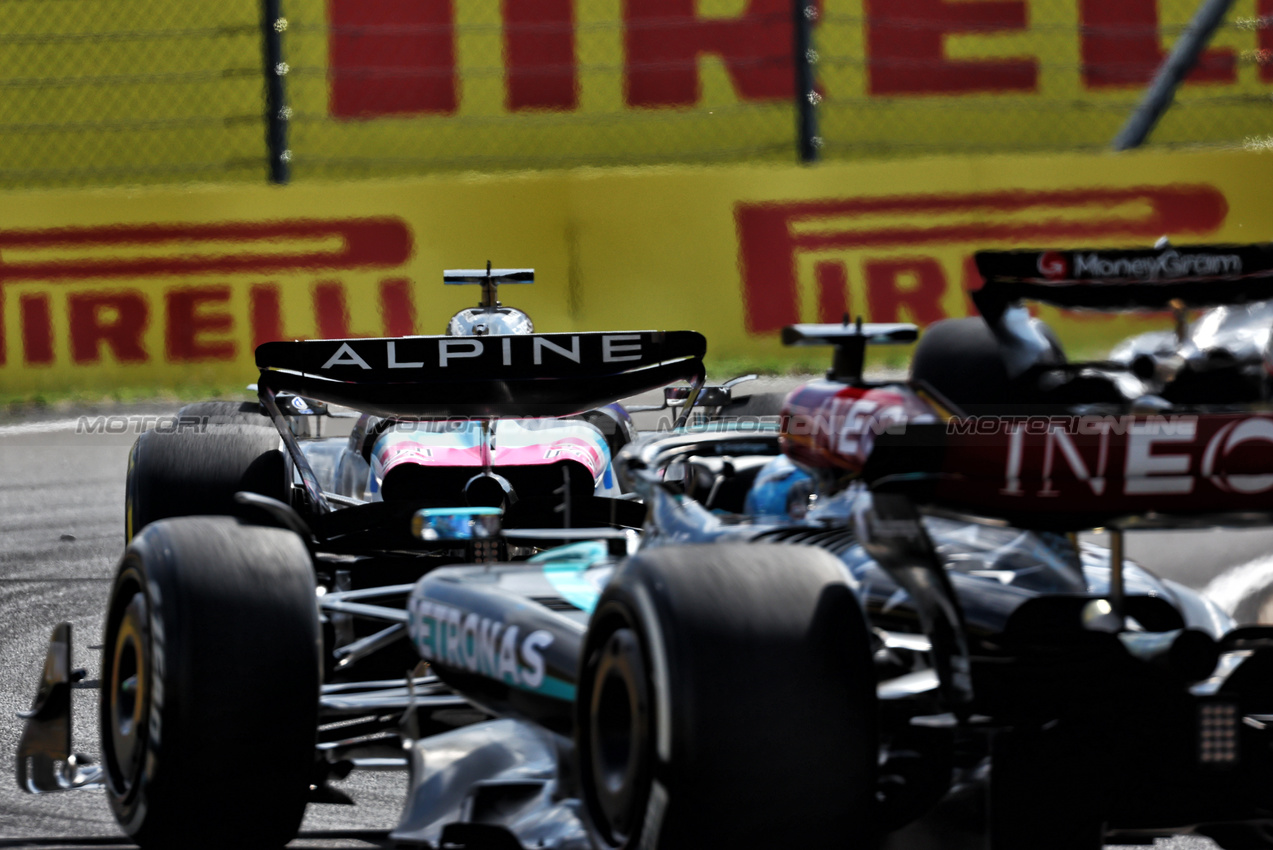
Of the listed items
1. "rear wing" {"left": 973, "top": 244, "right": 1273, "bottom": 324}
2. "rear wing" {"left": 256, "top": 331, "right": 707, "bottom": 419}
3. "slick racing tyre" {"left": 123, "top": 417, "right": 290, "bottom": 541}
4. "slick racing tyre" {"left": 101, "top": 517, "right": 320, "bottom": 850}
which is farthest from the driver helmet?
"rear wing" {"left": 973, "top": 244, "right": 1273, "bottom": 324}

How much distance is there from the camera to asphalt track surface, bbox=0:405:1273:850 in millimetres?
4168

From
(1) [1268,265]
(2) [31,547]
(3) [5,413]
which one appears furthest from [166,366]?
(1) [1268,265]

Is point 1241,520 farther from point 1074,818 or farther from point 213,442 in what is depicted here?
point 213,442

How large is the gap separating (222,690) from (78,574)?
13.1ft

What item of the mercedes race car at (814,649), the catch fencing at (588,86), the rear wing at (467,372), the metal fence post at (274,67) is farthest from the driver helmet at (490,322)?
the catch fencing at (588,86)

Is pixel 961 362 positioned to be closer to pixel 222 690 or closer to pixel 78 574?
pixel 222 690

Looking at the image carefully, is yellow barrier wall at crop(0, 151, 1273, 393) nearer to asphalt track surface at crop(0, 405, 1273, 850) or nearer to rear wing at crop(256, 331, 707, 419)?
asphalt track surface at crop(0, 405, 1273, 850)

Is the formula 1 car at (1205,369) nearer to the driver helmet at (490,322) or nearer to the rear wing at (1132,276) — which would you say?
the rear wing at (1132,276)

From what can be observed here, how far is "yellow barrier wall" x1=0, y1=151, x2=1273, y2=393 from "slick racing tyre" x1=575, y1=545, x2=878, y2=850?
7894 millimetres

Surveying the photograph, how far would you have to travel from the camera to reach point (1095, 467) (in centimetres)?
260

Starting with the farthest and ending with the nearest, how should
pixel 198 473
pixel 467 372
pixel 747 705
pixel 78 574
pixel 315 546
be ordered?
pixel 78 574
pixel 198 473
pixel 315 546
pixel 467 372
pixel 747 705

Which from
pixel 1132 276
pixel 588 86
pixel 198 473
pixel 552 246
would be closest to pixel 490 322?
pixel 198 473

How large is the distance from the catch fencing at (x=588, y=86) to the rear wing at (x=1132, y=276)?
895cm

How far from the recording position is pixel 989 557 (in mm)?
3277
